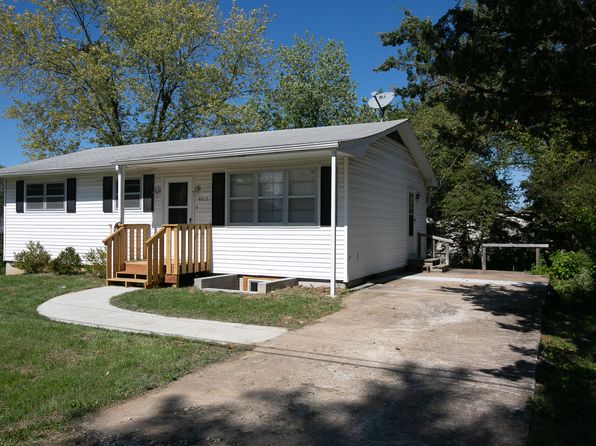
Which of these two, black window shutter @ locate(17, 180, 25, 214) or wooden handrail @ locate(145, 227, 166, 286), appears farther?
black window shutter @ locate(17, 180, 25, 214)

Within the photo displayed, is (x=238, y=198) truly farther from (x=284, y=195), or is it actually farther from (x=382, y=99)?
(x=382, y=99)

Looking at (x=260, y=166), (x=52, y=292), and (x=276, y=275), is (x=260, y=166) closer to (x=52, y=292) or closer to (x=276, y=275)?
(x=276, y=275)

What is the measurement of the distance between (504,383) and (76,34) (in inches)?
1151

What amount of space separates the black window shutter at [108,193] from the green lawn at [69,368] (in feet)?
20.6

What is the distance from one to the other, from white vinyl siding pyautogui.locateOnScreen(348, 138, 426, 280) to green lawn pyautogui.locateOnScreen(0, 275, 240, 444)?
17.5 feet

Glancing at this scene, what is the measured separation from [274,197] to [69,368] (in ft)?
21.5

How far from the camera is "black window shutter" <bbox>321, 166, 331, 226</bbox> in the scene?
1011cm

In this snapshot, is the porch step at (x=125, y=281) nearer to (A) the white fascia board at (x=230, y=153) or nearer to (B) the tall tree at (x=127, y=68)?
(A) the white fascia board at (x=230, y=153)

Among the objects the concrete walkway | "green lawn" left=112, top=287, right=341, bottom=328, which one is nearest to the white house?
"green lawn" left=112, top=287, right=341, bottom=328

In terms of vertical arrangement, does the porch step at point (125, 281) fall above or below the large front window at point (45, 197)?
below

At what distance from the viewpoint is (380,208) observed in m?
12.1

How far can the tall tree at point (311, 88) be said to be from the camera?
2894 centimetres

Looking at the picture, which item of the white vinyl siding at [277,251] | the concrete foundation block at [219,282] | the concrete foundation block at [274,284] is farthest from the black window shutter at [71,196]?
the concrete foundation block at [274,284]

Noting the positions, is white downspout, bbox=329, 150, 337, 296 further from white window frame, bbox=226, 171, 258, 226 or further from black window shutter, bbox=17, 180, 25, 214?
black window shutter, bbox=17, 180, 25, 214
